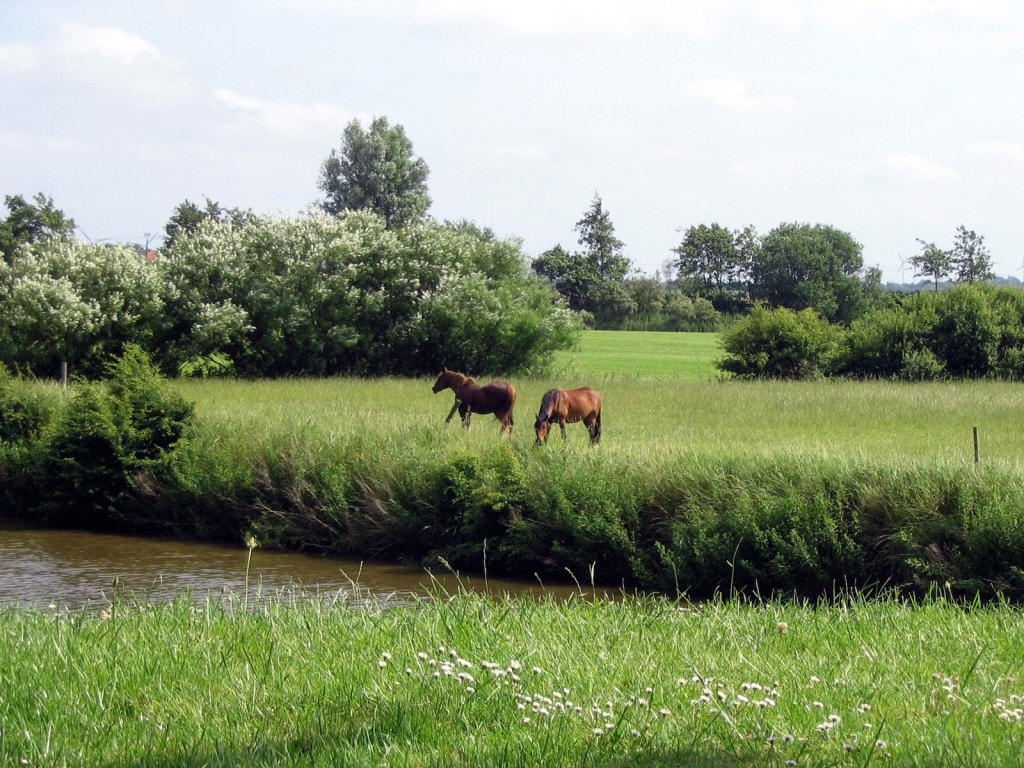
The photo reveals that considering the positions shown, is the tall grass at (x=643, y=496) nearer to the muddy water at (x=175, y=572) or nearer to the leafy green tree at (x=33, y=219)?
the muddy water at (x=175, y=572)

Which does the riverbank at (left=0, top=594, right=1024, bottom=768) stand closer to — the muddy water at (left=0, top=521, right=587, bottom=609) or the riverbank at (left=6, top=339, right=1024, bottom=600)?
the riverbank at (left=6, top=339, right=1024, bottom=600)

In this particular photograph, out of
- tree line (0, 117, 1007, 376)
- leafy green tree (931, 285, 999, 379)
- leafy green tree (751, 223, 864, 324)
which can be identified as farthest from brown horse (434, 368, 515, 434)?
leafy green tree (751, 223, 864, 324)

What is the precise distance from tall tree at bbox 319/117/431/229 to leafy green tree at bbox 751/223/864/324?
1023 inches

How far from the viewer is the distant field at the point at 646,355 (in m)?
47.6

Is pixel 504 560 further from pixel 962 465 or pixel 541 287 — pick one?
pixel 541 287

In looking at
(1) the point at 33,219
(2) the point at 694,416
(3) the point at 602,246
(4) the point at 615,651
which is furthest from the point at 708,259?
(4) the point at 615,651

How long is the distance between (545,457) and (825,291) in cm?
7060

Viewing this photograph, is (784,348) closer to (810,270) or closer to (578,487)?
(578,487)

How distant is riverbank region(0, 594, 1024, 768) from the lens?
4.22 metres

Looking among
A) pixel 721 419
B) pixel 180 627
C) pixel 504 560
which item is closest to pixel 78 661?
pixel 180 627

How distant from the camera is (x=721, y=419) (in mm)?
23375

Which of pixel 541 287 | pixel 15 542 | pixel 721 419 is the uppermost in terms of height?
pixel 541 287

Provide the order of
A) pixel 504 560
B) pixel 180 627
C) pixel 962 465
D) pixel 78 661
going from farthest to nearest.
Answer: pixel 504 560, pixel 962 465, pixel 180 627, pixel 78 661

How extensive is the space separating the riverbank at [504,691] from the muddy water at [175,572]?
658 centimetres
